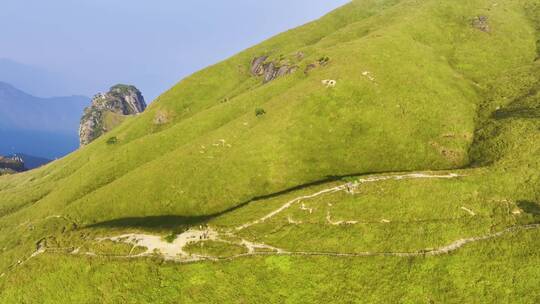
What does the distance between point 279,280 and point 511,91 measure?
7295 cm

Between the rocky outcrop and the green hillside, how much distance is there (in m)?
3.58

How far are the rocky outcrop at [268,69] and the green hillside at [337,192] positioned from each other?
358 centimetres

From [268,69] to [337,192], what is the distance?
91969 mm

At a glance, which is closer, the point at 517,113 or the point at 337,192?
the point at 337,192

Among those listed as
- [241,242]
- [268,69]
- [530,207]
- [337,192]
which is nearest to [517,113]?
[530,207]

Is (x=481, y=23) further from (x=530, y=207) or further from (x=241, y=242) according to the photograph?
(x=241, y=242)

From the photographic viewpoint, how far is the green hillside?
123 ft

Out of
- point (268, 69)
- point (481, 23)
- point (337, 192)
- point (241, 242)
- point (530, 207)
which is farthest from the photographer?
point (268, 69)

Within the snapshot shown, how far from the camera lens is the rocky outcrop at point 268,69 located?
114 m

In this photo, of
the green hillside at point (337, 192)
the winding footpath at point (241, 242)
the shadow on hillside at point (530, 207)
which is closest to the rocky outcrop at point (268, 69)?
the green hillside at point (337, 192)

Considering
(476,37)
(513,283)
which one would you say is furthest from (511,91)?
(513,283)

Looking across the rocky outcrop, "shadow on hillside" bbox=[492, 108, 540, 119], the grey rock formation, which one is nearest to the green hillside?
"shadow on hillside" bbox=[492, 108, 540, 119]

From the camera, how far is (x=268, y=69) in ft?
439

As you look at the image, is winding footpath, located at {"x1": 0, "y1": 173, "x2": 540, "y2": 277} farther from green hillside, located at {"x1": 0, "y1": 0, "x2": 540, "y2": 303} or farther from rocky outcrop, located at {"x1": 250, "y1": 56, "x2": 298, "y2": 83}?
rocky outcrop, located at {"x1": 250, "y1": 56, "x2": 298, "y2": 83}
